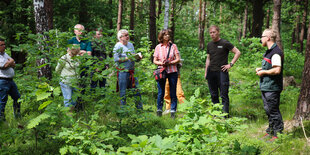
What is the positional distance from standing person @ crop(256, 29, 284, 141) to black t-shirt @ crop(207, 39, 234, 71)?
2.99 feet

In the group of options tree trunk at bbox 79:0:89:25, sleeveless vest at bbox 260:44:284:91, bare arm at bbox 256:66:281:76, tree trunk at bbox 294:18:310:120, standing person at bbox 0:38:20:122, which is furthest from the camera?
tree trunk at bbox 79:0:89:25

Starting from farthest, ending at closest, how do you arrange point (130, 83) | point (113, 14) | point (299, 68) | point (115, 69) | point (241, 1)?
point (113, 14) < point (241, 1) < point (299, 68) < point (130, 83) < point (115, 69)

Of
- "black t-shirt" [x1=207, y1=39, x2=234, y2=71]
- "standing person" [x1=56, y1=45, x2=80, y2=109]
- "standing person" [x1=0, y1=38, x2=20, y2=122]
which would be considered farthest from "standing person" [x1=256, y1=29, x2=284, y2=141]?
"standing person" [x1=0, y1=38, x2=20, y2=122]

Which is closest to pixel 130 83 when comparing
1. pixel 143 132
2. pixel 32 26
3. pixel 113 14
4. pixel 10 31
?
pixel 143 132

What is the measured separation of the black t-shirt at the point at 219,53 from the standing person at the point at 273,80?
2.99 feet

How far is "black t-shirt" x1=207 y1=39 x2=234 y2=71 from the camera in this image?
15.2 feet

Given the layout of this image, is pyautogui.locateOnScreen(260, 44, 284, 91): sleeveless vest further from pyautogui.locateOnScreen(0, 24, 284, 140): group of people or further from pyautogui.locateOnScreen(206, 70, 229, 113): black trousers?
pyautogui.locateOnScreen(206, 70, 229, 113): black trousers

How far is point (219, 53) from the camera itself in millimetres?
4688

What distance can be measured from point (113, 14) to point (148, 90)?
11.8 metres

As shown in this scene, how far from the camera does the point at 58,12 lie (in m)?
14.4

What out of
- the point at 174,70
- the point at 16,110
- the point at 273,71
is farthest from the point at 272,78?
Result: the point at 16,110

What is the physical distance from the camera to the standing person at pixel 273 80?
11.7 ft

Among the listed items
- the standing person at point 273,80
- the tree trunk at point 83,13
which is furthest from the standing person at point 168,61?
the tree trunk at point 83,13

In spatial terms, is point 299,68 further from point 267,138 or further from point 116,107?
point 116,107
